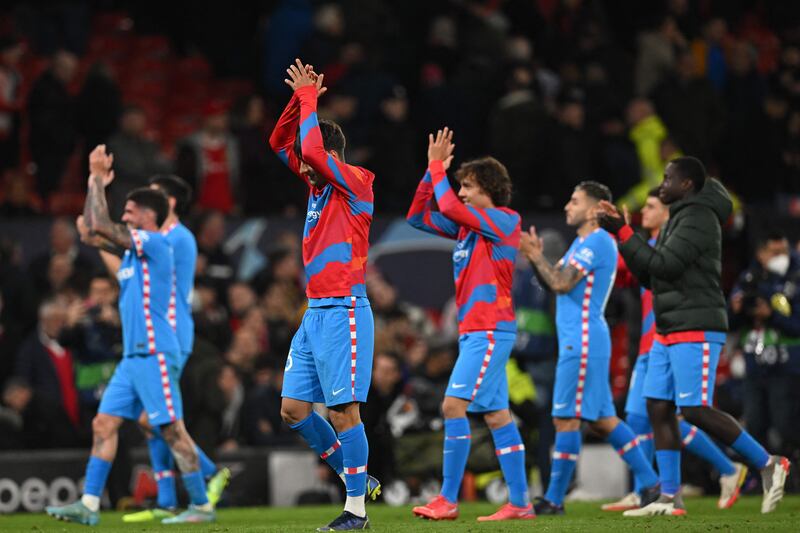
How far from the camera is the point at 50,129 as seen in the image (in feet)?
58.2

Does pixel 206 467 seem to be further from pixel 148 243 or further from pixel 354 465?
pixel 354 465

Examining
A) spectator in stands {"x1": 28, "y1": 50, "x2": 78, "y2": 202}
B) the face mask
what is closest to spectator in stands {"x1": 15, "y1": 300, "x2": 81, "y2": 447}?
spectator in stands {"x1": 28, "y1": 50, "x2": 78, "y2": 202}

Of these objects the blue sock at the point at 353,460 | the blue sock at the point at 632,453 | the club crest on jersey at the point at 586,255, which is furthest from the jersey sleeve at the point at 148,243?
the blue sock at the point at 632,453

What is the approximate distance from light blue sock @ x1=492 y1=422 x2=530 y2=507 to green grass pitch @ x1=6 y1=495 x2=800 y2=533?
0.86 feet

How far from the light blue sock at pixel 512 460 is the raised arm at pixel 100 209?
10.1 feet

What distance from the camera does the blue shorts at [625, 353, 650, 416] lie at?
39.6 feet

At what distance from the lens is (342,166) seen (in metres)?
9.65

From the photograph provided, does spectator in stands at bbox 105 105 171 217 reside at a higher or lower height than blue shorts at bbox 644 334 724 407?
higher

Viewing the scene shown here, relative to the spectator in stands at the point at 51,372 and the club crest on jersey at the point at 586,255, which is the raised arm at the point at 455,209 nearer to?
the club crest on jersey at the point at 586,255

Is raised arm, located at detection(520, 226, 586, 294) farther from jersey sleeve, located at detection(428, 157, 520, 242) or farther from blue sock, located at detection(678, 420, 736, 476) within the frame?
blue sock, located at detection(678, 420, 736, 476)

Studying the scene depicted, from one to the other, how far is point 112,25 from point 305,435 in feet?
41.2

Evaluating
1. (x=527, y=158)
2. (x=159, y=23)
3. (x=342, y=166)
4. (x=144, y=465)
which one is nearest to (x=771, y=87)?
(x=527, y=158)

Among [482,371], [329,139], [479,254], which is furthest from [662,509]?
[329,139]

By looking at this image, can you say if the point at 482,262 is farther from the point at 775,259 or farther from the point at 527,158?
the point at 527,158
